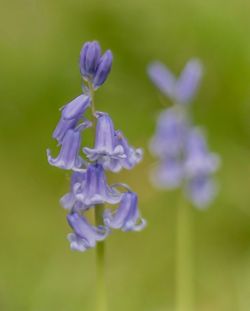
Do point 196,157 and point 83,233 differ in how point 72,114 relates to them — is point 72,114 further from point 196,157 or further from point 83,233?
point 196,157

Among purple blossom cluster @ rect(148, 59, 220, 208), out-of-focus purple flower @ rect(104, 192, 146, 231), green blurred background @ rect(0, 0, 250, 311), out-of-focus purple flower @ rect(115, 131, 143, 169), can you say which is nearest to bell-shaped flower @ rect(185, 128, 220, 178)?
purple blossom cluster @ rect(148, 59, 220, 208)

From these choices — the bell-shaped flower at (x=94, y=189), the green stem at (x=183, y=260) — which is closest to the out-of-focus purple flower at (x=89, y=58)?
the bell-shaped flower at (x=94, y=189)

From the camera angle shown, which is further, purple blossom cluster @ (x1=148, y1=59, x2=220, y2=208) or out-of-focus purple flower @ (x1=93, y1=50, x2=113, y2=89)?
purple blossom cluster @ (x1=148, y1=59, x2=220, y2=208)

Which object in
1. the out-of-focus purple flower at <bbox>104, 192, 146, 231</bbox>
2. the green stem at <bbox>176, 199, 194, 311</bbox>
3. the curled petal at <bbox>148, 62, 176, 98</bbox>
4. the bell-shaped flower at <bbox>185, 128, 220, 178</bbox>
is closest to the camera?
the out-of-focus purple flower at <bbox>104, 192, 146, 231</bbox>

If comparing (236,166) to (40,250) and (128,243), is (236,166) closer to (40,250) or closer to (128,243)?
(128,243)

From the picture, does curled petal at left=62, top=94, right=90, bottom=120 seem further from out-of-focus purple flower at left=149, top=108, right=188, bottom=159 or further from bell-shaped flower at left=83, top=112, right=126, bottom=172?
out-of-focus purple flower at left=149, top=108, right=188, bottom=159
